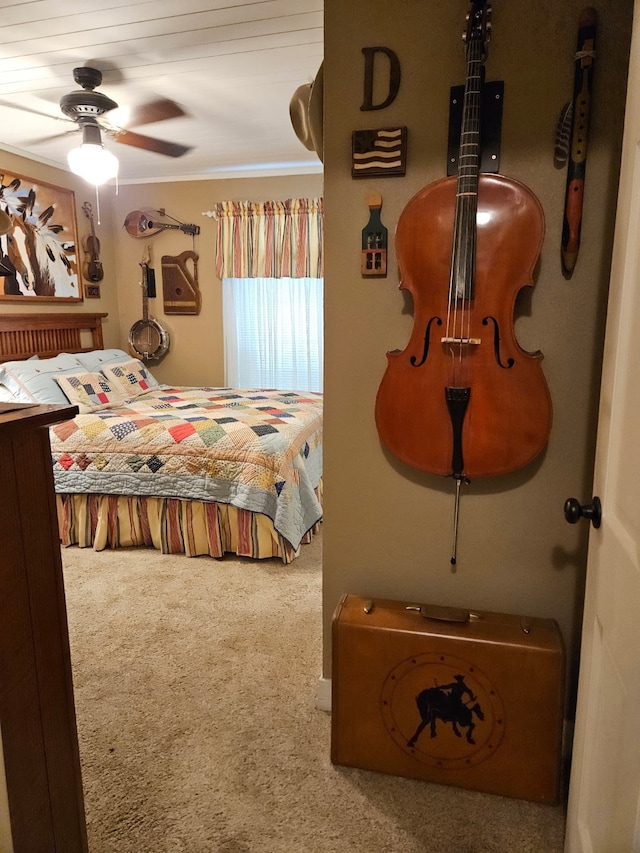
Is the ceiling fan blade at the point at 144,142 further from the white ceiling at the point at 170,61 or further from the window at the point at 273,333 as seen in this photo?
the window at the point at 273,333

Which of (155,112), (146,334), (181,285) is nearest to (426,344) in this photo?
(155,112)

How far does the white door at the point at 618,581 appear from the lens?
2.87 ft

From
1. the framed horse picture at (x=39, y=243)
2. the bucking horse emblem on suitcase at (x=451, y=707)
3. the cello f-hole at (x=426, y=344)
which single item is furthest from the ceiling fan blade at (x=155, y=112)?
the bucking horse emblem on suitcase at (x=451, y=707)

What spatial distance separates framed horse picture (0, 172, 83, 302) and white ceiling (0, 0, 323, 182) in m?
0.36

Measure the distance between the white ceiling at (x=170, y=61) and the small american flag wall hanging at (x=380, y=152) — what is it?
108cm

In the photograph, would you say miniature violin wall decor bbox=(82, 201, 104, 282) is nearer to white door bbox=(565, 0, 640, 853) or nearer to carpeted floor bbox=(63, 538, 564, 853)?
carpeted floor bbox=(63, 538, 564, 853)

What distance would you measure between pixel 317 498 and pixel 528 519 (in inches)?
70.8

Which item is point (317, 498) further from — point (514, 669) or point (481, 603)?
point (514, 669)

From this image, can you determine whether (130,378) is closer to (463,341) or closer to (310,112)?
(310,112)

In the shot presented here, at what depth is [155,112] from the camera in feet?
10.3

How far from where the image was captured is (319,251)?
459cm

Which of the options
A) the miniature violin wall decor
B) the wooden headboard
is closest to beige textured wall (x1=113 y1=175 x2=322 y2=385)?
the miniature violin wall decor

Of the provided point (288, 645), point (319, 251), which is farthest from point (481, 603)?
point (319, 251)

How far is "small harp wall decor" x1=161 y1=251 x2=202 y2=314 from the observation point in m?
4.91
